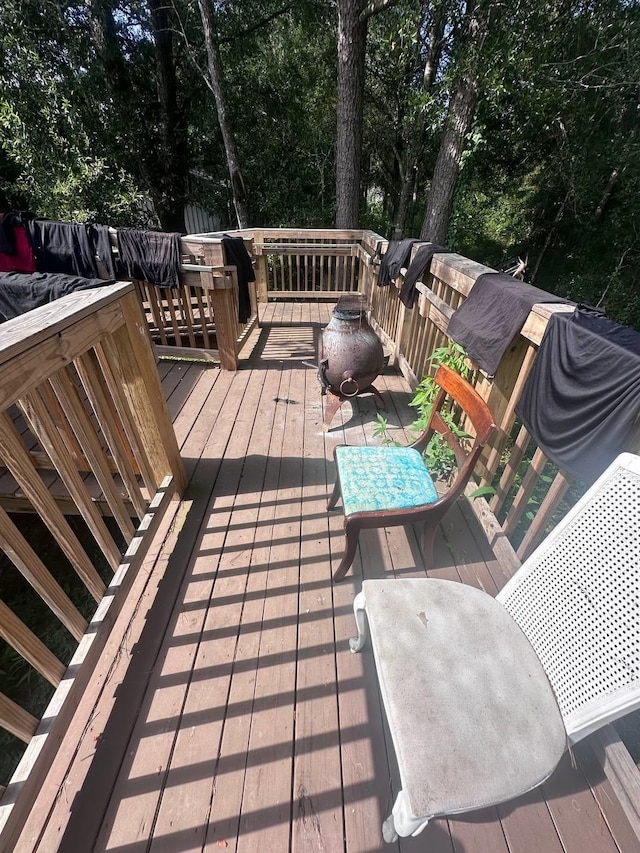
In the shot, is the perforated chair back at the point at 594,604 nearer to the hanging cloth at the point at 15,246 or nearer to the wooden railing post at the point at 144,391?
the wooden railing post at the point at 144,391

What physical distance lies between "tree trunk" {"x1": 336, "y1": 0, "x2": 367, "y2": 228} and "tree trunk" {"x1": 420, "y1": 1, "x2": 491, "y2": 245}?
1.52 metres

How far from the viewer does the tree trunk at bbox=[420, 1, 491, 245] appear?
17.4ft

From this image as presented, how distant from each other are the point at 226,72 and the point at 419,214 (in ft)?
26.7

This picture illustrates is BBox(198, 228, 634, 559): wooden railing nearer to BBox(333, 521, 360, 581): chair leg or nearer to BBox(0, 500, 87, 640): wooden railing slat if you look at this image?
BBox(333, 521, 360, 581): chair leg

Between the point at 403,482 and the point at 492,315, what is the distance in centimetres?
103

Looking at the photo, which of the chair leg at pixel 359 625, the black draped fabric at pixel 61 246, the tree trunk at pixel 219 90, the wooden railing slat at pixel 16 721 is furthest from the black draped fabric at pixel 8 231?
the tree trunk at pixel 219 90

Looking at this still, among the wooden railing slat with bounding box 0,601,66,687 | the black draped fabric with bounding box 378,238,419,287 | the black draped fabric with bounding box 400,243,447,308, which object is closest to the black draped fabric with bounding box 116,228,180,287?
the black draped fabric with bounding box 378,238,419,287

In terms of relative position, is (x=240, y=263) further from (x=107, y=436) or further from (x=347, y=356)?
(x=107, y=436)

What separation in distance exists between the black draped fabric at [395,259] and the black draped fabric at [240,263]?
60.2 inches

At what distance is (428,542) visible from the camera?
6.34 ft

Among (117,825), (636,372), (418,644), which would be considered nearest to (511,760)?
(418,644)

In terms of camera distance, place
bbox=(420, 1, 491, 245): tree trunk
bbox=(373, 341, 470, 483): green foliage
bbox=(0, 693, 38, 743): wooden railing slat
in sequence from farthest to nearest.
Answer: bbox=(420, 1, 491, 245): tree trunk → bbox=(373, 341, 470, 483): green foliage → bbox=(0, 693, 38, 743): wooden railing slat

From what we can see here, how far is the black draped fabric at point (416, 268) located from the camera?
3039 millimetres

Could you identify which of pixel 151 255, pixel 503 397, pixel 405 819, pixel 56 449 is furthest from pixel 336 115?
pixel 405 819
